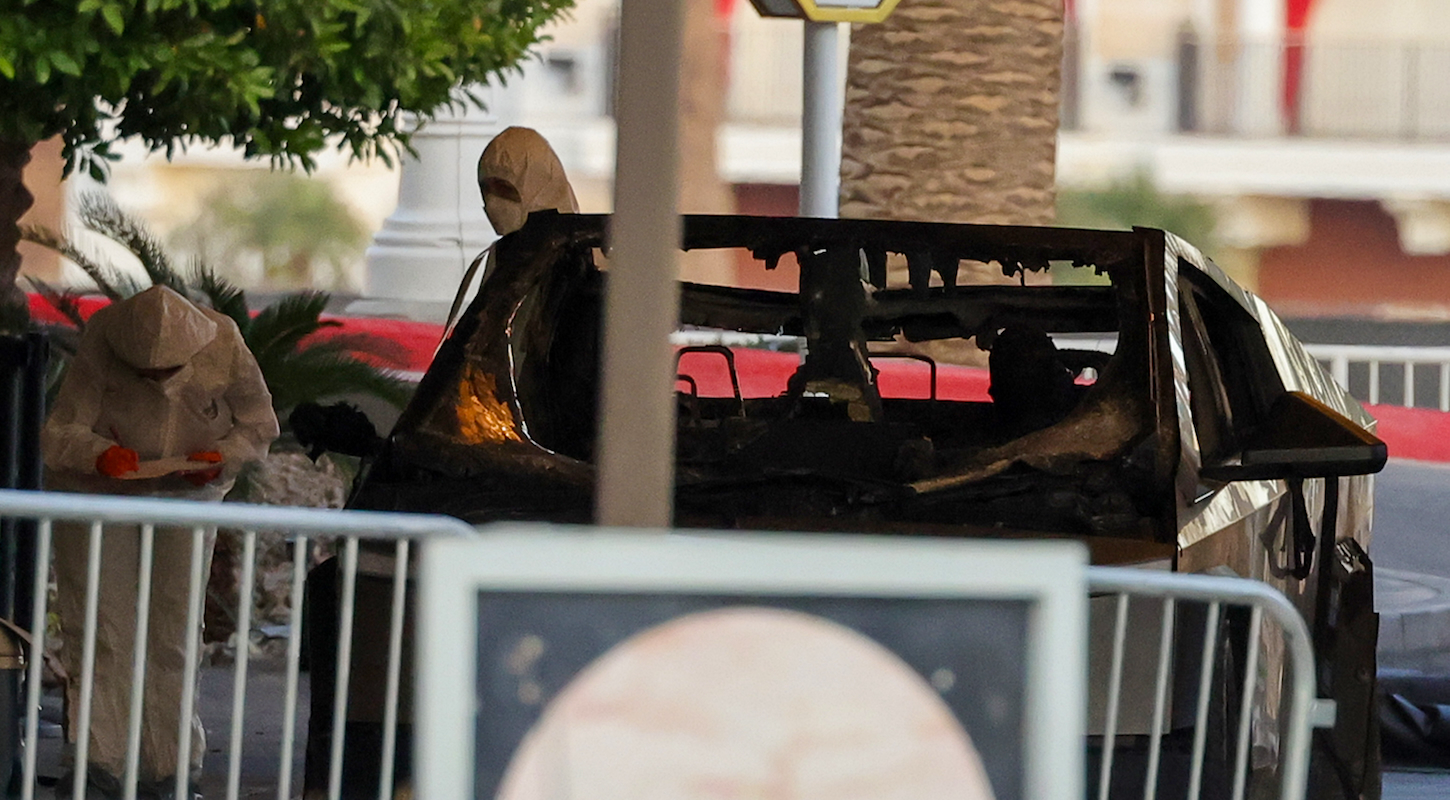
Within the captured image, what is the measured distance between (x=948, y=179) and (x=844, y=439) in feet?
21.6

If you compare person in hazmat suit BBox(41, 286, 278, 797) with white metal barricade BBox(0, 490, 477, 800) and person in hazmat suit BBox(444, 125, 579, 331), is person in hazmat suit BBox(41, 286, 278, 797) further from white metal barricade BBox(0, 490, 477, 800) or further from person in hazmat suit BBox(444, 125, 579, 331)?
person in hazmat suit BBox(444, 125, 579, 331)

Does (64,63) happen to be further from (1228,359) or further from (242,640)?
(1228,359)

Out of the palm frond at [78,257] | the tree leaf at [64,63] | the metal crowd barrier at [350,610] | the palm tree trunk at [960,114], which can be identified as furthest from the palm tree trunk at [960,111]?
the metal crowd barrier at [350,610]

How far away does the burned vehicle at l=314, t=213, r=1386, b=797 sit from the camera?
184 inches

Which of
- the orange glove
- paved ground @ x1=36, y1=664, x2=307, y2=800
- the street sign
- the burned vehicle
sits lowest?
paved ground @ x1=36, y1=664, x2=307, y2=800

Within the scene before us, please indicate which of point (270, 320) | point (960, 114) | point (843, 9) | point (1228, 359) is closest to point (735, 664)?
point (1228, 359)

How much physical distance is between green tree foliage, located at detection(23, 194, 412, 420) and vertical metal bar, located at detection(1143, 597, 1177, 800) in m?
5.25

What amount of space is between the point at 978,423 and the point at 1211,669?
245 centimetres

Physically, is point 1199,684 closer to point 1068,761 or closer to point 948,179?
point 1068,761

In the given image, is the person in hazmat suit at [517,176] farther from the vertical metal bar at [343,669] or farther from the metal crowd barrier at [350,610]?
the vertical metal bar at [343,669]

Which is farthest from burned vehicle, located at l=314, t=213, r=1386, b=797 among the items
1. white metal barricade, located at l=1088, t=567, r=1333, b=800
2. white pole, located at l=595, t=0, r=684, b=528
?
white pole, located at l=595, t=0, r=684, b=528

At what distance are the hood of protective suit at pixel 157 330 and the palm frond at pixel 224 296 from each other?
8.62 ft

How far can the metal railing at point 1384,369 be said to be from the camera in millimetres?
13328

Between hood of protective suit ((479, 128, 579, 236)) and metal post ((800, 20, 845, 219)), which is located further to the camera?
metal post ((800, 20, 845, 219))
